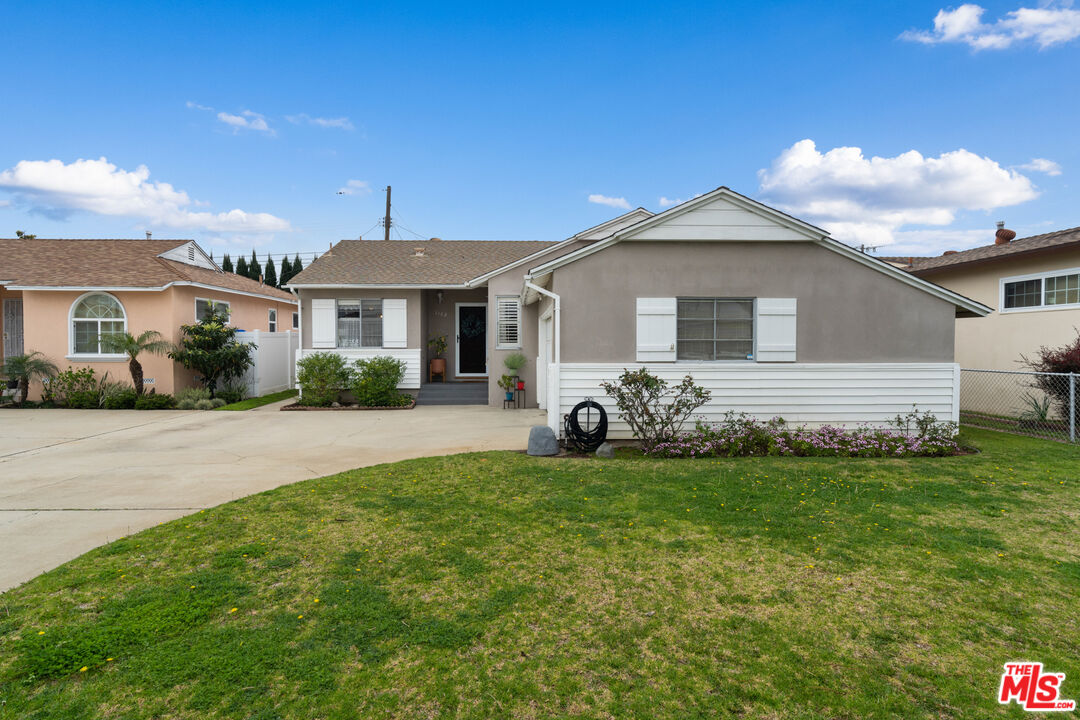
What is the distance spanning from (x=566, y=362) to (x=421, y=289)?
24.7 feet

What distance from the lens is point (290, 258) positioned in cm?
3997

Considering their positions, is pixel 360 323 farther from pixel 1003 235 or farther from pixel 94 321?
pixel 1003 235

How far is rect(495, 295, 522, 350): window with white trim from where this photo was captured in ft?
46.0

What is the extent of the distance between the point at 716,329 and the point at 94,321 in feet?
50.6


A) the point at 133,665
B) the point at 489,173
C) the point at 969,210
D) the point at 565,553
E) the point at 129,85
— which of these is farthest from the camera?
the point at 489,173

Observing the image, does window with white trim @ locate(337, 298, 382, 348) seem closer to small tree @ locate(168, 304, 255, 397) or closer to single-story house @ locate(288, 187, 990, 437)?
small tree @ locate(168, 304, 255, 397)

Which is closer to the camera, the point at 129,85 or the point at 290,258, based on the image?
the point at 129,85

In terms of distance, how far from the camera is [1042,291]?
1126 cm

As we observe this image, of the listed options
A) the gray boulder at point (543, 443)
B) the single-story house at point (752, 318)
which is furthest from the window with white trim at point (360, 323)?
the gray boulder at point (543, 443)

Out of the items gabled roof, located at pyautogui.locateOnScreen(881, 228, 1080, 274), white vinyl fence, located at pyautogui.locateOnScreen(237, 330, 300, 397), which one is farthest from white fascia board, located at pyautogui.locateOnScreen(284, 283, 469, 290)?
gabled roof, located at pyautogui.locateOnScreen(881, 228, 1080, 274)

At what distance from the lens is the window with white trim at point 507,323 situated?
14031 mm

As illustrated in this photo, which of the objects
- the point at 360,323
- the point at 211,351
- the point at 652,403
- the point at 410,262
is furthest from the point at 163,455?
the point at 410,262

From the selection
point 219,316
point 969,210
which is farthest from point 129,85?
point 969,210

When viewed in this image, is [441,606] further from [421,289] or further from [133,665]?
[421,289]
